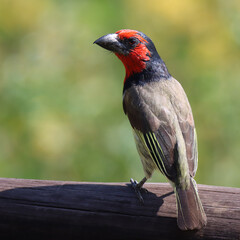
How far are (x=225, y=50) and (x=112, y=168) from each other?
6.18 ft

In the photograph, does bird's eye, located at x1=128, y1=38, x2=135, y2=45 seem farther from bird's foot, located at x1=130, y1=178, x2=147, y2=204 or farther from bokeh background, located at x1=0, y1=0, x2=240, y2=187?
bokeh background, located at x1=0, y1=0, x2=240, y2=187

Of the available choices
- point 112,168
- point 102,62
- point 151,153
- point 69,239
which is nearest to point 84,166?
point 112,168

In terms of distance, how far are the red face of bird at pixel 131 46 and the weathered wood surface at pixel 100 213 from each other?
142 centimetres

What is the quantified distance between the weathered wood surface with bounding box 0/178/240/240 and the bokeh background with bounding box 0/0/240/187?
2.38m

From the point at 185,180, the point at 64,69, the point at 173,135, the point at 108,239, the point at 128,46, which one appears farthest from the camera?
the point at 64,69

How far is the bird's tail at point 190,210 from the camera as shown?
3449 millimetres

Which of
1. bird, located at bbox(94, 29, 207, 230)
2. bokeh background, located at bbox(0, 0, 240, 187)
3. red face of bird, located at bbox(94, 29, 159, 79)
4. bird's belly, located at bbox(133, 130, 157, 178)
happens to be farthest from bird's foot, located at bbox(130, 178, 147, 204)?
bokeh background, located at bbox(0, 0, 240, 187)

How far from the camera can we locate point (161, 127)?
4332 mm

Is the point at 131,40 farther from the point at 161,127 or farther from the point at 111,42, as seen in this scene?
the point at 161,127

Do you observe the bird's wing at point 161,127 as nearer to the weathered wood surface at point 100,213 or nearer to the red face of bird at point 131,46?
the red face of bird at point 131,46

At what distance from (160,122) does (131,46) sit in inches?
32.8

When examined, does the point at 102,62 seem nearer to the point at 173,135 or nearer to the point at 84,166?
the point at 84,166

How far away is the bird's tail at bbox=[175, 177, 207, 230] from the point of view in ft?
11.3

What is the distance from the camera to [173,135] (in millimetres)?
4270
